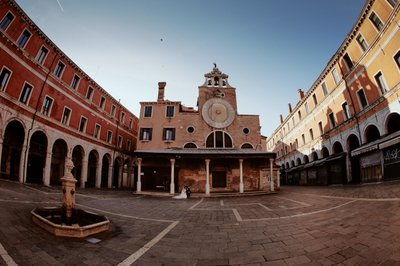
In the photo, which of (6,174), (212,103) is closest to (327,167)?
(212,103)

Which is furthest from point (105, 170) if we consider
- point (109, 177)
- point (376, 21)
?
point (376, 21)

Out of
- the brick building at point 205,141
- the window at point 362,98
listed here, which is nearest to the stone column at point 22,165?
the brick building at point 205,141

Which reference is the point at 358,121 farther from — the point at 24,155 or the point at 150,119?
the point at 24,155

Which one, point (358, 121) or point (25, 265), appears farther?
point (358, 121)

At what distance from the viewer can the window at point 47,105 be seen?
1791cm

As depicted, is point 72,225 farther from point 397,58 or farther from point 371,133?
point 371,133

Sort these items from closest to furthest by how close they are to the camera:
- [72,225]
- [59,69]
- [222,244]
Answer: [222,244], [72,225], [59,69]

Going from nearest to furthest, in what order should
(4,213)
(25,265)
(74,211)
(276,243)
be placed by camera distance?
(25,265)
(276,243)
(4,213)
(74,211)

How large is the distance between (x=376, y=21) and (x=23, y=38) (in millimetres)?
29445

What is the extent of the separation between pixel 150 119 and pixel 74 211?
1882 centimetres

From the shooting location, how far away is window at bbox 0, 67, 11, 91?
46.5 feet

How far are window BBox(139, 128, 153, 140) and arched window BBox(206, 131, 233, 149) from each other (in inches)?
285

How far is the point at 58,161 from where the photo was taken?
69.0ft

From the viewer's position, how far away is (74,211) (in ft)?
19.7
